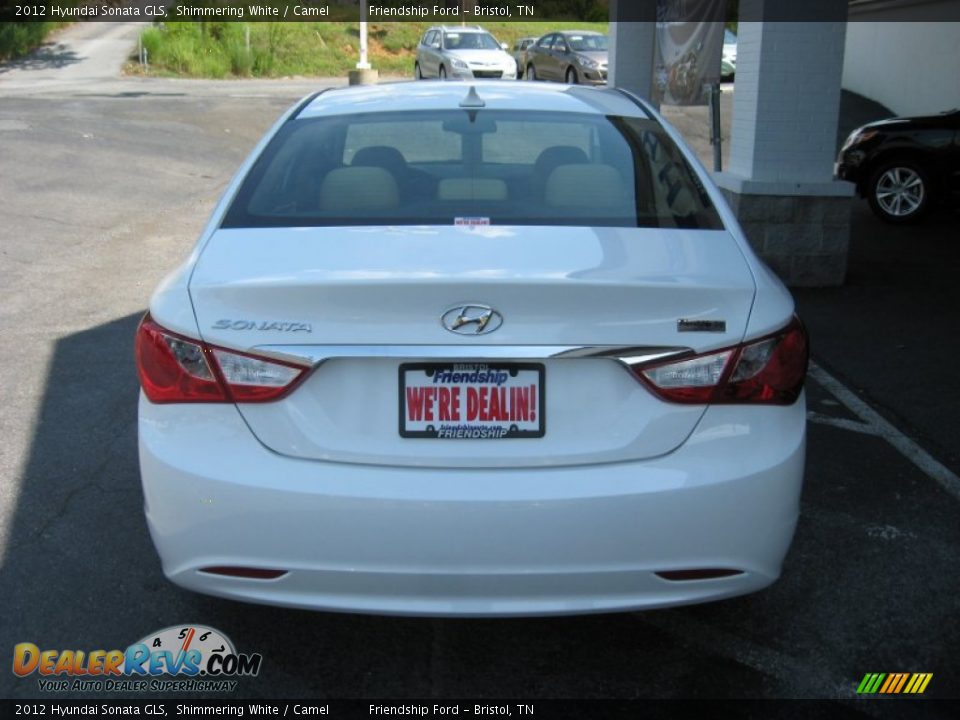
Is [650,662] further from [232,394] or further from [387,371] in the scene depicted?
[232,394]

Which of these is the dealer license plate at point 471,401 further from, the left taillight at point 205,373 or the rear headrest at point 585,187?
the rear headrest at point 585,187

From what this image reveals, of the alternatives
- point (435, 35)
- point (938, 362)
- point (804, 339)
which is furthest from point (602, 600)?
point (435, 35)

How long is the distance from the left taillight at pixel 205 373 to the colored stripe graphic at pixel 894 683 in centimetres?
190

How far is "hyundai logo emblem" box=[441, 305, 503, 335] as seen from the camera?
2.75 metres

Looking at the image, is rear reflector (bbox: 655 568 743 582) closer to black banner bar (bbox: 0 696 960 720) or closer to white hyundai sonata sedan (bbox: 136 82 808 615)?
white hyundai sonata sedan (bbox: 136 82 808 615)

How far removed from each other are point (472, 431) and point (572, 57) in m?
24.7

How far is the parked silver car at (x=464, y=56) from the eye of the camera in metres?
28.3

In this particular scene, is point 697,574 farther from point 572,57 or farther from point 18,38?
point 18,38

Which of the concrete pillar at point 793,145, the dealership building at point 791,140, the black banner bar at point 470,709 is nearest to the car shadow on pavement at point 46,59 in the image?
the dealership building at point 791,140

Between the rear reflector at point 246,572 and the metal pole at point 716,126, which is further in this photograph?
the metal pole at point 716,126

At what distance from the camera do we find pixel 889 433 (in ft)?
17.8

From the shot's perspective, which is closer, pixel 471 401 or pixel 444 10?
pixel 471 401

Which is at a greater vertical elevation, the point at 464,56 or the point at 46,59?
the point at 464,56

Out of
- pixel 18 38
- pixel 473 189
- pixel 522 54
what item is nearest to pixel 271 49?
pixel 18 38
